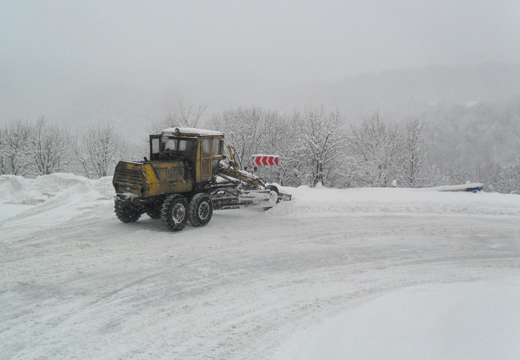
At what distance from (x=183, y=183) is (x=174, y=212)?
96 centimetres

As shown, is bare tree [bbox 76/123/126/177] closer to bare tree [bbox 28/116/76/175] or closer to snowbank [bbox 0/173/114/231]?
bare tree [bbox 28/116/76/175]

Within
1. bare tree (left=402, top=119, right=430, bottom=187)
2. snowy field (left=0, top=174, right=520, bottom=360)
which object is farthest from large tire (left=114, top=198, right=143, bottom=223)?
bare tree (left=402, top=119, right=430, bottom=187)

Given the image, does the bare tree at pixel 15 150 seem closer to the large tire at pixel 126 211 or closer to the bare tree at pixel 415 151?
the large tire at pixel 126 211

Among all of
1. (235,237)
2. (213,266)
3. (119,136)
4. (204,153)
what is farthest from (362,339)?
(119,136)

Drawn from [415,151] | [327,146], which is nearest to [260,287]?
[327,146]

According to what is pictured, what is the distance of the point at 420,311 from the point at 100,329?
4.24 metres

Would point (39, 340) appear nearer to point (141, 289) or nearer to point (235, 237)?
point (141, 289)

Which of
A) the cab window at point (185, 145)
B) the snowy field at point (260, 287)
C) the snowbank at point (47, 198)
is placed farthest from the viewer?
the snowbank at point (47, 198)

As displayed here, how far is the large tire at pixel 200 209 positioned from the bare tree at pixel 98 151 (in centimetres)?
3578

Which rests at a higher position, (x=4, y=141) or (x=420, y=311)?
(x=4, y=141)

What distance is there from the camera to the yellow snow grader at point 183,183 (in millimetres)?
8453

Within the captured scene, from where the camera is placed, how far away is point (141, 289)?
5.36 m

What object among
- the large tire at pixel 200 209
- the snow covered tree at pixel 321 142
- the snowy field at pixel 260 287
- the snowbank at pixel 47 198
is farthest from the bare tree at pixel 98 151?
the large tire at pixel 200 209

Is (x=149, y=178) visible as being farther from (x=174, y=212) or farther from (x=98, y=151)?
(x=98, y=151)
